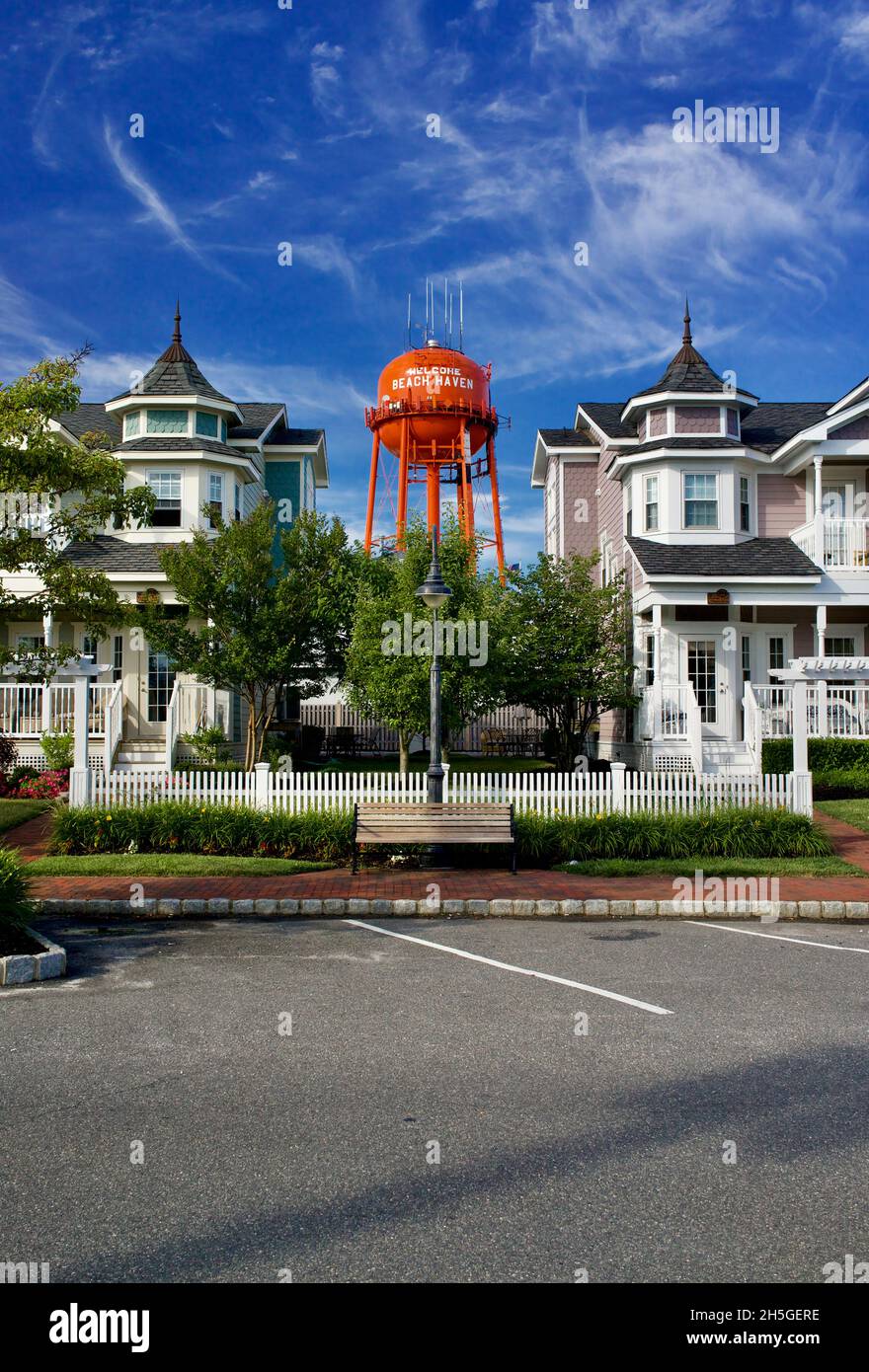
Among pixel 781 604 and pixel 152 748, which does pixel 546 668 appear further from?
pixel 152 748

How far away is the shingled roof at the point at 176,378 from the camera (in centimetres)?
2692

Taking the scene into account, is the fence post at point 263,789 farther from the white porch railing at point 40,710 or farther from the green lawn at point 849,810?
the green lawn at point 849,810

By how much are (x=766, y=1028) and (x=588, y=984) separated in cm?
162

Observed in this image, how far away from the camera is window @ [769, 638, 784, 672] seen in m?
26.3

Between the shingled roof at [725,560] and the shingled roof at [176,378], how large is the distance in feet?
40.5

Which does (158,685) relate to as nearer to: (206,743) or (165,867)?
(206,743)

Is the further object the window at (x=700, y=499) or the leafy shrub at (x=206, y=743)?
the window at (x=700, y=499)

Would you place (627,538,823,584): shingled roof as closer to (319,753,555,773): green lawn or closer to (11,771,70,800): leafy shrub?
(319,753,555,773): green lawn

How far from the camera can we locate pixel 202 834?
48.5 feet

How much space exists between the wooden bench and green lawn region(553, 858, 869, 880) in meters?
1.11

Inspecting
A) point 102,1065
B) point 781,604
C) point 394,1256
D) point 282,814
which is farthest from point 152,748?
point 394,1256

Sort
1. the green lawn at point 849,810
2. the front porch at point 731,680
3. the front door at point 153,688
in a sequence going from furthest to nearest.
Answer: the front door at point 153,688, the front porch at point 731,680, the green lawn at point 849,810

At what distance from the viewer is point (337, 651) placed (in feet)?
72.2

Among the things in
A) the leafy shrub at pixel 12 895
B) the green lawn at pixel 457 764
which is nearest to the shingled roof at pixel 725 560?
the green lawn at pixel 457 764
